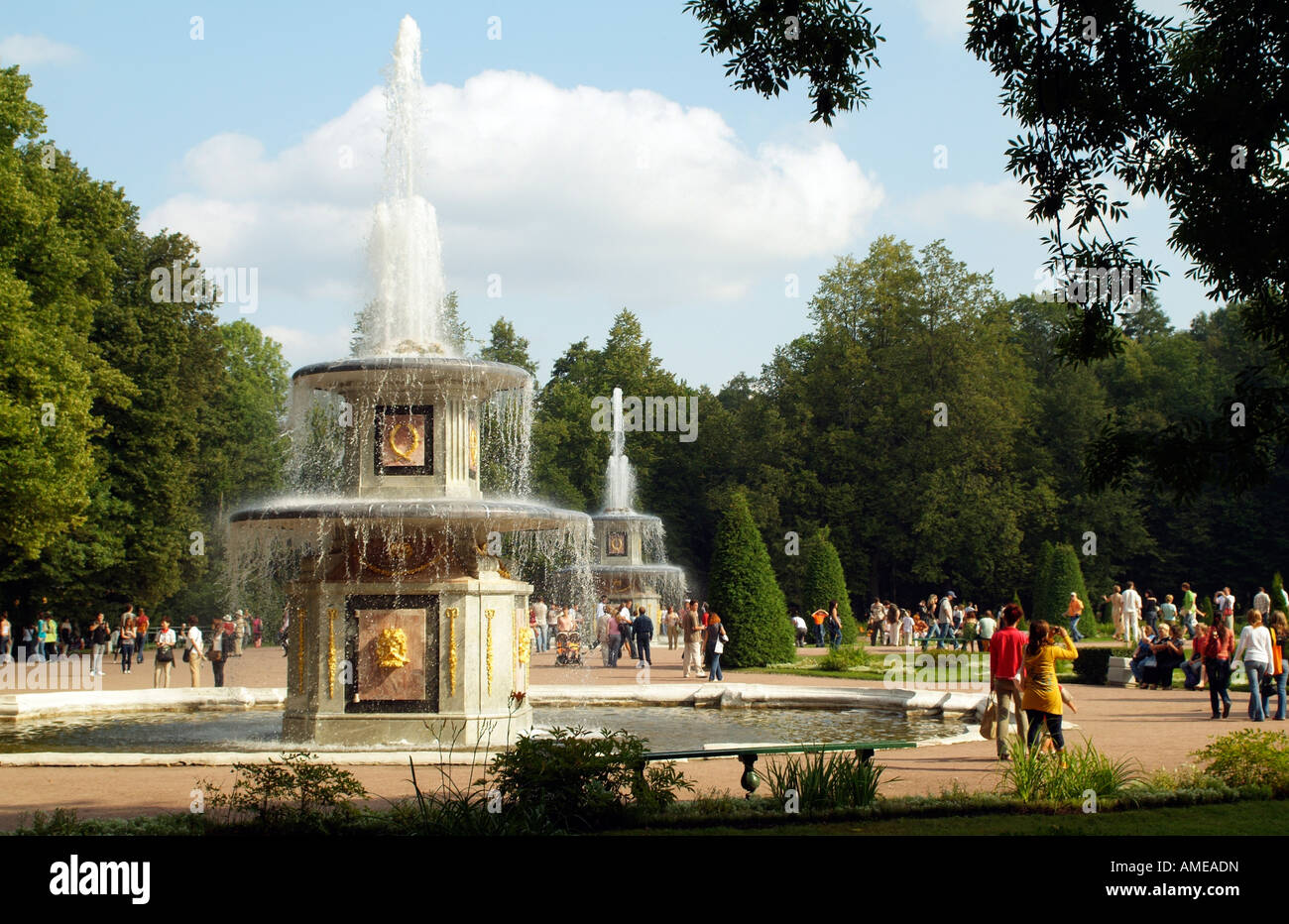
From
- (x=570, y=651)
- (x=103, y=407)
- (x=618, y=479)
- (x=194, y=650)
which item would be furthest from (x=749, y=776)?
(x=618, y=479)

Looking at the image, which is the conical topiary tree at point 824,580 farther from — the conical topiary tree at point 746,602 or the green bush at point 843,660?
the conical topiary tree at point 746,602

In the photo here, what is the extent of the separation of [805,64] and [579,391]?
57649mm

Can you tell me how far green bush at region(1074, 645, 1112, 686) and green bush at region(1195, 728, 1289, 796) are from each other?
1473cm

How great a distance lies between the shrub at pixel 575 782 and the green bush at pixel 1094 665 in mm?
18097

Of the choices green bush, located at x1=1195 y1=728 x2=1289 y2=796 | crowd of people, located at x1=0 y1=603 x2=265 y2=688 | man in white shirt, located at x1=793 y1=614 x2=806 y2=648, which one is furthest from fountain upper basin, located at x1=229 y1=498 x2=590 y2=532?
man in white shirt, located at x1=793 y1=614 x2=806 y2=648

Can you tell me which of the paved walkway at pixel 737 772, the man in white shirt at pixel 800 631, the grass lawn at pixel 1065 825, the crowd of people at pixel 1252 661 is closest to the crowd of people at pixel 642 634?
the man in white shirt at pixel 800 631

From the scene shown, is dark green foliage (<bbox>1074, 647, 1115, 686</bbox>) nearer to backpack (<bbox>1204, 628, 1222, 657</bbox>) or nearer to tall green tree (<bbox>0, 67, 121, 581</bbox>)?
backpack (<bbox>1204, 628, 1222, 657</bbox>)

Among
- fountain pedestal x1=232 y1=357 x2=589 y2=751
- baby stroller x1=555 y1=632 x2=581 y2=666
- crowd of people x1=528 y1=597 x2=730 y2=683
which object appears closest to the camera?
fountain pedestal x1=232 y1=357 x2=589 y2=751

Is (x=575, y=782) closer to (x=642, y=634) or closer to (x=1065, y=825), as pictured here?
(x=1065, y=825)

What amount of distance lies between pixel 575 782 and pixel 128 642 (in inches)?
1123

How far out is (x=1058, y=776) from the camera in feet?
33.6

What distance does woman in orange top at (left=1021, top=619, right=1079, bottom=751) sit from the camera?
12.9 meters

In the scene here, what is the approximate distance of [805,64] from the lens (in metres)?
9.39

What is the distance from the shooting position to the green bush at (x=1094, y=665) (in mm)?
25641
